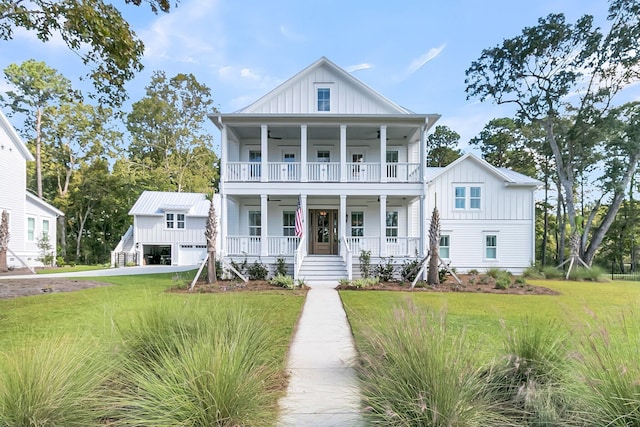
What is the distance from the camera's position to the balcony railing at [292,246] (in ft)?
49.8

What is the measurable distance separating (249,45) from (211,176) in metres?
24.0

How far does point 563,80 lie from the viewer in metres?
21.4

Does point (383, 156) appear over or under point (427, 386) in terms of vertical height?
over

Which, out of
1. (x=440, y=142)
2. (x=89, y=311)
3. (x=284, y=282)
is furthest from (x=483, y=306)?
(x=440, y=142)

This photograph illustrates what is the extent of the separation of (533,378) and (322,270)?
12.1m

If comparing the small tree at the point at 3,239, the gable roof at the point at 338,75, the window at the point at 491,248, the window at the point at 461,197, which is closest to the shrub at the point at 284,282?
the gable roof at the point at 338,75

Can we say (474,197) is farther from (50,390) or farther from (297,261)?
(50,390)

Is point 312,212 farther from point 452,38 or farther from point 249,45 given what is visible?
point 452,38

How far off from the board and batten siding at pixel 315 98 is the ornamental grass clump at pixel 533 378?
14.8 metres

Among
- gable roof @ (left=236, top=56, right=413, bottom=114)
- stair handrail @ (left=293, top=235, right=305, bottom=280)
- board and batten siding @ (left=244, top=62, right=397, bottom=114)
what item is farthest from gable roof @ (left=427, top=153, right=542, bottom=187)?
stair handrail @ (left=293, top=235, right=305, bottom=280)

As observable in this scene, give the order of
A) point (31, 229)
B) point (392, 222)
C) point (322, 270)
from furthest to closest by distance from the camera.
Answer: point (31, 229), point (392, 222), point (322, 270)

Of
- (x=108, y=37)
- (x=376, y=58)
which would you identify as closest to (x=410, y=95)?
(x=376, y=58)

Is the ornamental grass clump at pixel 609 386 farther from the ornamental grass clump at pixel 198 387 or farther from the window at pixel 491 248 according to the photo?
the window at pixel 491 248

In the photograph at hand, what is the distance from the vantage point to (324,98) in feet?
55.8
